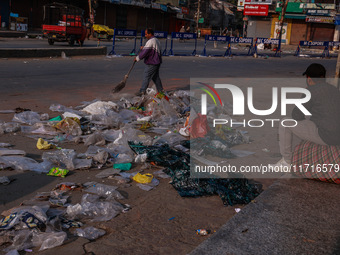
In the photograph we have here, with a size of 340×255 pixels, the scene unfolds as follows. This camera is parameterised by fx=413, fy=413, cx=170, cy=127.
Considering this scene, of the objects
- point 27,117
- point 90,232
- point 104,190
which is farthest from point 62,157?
point 27,117

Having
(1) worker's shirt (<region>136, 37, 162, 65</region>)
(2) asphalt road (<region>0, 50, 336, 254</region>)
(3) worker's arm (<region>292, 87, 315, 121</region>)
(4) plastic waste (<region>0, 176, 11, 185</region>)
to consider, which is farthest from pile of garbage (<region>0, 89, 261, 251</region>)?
(1) worker's shirt (<region>136, 37, 162, 65</region>)

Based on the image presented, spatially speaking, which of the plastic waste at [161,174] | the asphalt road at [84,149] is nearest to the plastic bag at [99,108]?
the asphalt road at [84,149]

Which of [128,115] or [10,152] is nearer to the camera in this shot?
Result: [10,152]

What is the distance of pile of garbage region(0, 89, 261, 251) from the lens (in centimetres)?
351

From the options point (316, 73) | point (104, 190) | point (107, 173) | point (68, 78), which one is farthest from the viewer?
point (68, 78)

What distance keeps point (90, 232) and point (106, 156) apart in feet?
6.27

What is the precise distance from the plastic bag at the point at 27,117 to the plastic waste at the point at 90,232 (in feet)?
13.2

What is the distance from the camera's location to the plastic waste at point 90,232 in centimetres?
342

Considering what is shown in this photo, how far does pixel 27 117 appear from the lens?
287 inches

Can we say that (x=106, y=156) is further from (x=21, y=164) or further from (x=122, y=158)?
(x=21, y=164)

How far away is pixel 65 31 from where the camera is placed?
24.7 meters

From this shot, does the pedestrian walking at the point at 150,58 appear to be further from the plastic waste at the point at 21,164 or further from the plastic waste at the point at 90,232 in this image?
the plastic waste at the point at 90,232

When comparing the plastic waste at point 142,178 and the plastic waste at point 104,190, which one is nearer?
the plastic waste at point 104,190

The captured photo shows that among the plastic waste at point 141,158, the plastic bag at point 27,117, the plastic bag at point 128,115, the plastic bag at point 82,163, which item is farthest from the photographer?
the plastic bag at point 128,115
